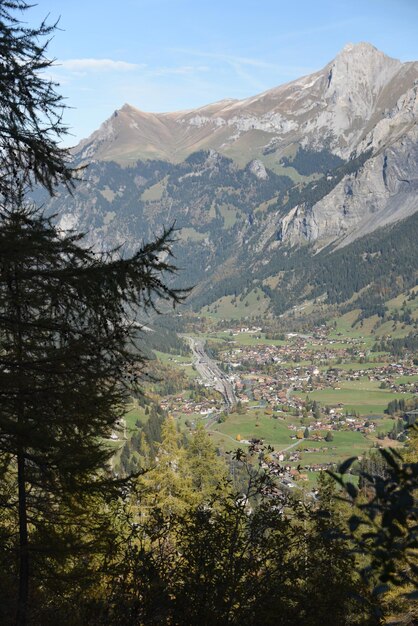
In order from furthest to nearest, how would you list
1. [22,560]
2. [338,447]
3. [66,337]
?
1. [338,447]
2. [22,560]
3. [66,337]

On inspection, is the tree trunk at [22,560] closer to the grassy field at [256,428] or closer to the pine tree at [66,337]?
the pine tree at [66,337]

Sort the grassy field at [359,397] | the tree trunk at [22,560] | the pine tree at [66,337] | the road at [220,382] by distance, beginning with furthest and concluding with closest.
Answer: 1. the road at [220,382]
2. the grassy field at [359,397]
3. the tree trunk at [22,560]
4. the pine tree at [66,337]

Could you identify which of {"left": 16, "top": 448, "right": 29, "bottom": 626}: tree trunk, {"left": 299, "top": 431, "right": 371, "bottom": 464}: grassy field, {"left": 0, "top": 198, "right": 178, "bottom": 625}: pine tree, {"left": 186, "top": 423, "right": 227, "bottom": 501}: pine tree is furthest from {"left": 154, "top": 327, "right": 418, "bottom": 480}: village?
{"left": 0, "top": 198, "right": 178, "bottom": 625}: pine tree

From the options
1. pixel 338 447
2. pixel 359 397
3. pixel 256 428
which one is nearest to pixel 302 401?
pixel 359 397

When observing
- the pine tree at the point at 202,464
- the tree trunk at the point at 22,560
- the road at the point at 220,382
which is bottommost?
the road at the point at 220,382

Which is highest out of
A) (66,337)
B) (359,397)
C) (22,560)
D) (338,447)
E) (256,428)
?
(66,337)

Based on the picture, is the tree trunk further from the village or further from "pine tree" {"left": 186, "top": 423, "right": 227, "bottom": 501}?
the village

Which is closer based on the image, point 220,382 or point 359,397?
point 359,397

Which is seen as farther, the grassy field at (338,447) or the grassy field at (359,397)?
the grassy field at (359,397)

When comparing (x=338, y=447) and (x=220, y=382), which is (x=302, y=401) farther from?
(x=338, y=447)

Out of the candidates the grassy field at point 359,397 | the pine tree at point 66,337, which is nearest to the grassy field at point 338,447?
the grassy field at point 359,397

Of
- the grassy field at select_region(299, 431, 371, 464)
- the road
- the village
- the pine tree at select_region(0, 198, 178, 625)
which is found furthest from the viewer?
the road

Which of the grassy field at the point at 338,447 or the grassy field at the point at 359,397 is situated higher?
the grassy field at the point at 359,397

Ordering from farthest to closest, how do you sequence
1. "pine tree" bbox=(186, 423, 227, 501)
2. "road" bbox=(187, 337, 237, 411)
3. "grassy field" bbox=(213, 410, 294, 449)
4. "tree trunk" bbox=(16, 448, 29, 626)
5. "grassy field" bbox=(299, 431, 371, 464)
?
1. "road" bbox=(187, 337, 237, 411)
2. "grassy field" bbox=(213, 410, 294, 449)
3. "grassy field" bbox=(299, 431, 371, 464)
4. "pine tree" bbox=(186, 423, 227, 501)
5. "tree trunk" bbox=(16, 448, 29, 626)
